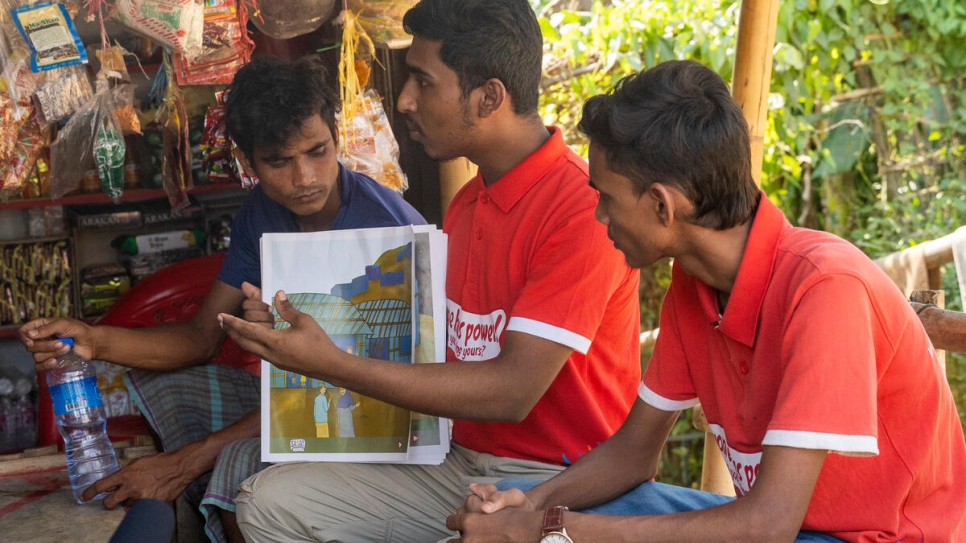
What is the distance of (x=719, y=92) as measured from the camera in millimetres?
1547

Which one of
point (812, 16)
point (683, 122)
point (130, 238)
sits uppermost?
point (812, 16)

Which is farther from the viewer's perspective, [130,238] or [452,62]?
[130,238]

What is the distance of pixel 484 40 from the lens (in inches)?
82.4

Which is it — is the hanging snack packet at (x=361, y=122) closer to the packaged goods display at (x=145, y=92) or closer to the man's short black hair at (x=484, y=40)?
the packaged goods display at (x=145, y=92)

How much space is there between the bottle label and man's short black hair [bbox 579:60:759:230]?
1587 mm

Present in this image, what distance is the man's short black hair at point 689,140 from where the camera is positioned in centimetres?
152

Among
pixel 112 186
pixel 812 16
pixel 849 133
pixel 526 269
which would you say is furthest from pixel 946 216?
pixel 112 186

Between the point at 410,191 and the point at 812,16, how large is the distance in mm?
2563

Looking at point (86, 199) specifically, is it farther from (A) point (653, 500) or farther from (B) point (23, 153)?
(A) point (653, 500)

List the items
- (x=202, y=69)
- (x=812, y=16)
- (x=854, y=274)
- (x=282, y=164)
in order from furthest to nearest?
(x=812, y=16) → (x=202, y=69) → (x=282, y=164) → (x=854, y=274)

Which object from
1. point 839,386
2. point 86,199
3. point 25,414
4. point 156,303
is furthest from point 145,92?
point 839,386

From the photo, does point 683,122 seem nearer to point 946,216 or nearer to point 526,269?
point 526,269

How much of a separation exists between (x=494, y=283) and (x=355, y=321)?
32 centimetres

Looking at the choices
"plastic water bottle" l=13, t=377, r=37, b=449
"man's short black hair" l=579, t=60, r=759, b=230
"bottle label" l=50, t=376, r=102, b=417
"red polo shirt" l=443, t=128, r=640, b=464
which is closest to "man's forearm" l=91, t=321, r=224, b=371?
"bottle label" l=50, t=376, r=102, b=417
